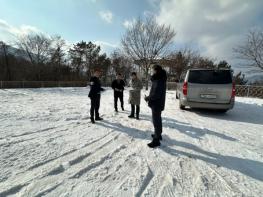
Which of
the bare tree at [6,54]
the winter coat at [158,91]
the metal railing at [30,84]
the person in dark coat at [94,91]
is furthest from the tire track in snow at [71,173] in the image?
the bare tree at [6,54]

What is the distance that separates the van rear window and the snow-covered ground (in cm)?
269

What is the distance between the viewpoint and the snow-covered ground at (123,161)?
8.71ft

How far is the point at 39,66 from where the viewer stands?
3900cm

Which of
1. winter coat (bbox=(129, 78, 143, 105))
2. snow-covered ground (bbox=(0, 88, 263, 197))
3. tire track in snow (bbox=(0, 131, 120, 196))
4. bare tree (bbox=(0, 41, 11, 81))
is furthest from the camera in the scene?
bare tree (bbox=(0, 41, 11, 81))

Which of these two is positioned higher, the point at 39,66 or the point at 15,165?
the point at 39,66

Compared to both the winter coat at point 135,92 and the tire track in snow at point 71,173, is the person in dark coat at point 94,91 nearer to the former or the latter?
the winter coat at point 135,92

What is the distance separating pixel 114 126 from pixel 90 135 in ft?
3.48

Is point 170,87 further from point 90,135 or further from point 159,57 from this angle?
point 90,135

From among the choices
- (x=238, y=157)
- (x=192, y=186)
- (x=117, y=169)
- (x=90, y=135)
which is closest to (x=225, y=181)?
(x=192, y=186)

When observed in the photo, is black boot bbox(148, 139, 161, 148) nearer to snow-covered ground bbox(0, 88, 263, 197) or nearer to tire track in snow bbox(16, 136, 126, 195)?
snow-covered ground bbox(0, 88, 263, 197)

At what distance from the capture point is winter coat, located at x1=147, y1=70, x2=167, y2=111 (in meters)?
4.12

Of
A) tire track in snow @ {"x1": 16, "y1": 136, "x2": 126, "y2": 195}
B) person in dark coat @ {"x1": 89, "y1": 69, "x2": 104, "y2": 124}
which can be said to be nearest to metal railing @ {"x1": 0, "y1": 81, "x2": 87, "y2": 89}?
person in dark coat @ {"x1": 89, "y1": 69, "x2": 104, "y2": 124}

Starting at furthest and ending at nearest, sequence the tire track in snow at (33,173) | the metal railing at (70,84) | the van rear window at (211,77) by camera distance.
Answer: the metal railing at (70,84) < the van rear window at (211,77) < the tire track in snow at (33,173)

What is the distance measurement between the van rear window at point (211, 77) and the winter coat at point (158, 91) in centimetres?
437
